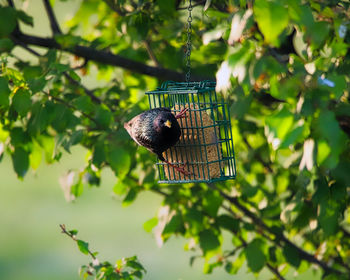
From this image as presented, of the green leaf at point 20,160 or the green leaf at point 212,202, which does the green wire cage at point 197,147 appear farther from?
the green leaf at point 20,160

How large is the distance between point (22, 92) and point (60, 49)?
2.78 feet

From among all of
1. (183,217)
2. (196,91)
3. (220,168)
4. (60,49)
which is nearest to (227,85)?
(196,91)

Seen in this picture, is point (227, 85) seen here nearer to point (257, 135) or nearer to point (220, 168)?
point (220, 168)

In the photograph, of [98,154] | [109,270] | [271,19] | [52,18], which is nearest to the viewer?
[271,19]

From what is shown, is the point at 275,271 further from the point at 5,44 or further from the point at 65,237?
the point at 65,237

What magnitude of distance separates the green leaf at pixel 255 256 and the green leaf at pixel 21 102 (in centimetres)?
163

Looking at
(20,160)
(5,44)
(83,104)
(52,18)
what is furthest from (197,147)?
(52,18)

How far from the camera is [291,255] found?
388 centimetres

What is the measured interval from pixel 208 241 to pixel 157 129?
1166 mm

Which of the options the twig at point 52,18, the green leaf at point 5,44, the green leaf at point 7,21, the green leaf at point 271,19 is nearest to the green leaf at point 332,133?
the green leaf at point 271,19

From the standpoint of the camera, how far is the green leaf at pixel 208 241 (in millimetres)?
3824

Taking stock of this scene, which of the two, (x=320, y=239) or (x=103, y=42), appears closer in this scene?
(x=103, y=42)

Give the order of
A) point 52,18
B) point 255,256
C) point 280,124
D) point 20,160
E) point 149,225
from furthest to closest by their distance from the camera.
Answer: point 52,18 → point 149,225 → point 255,256 → point 20,160 → point 280,124

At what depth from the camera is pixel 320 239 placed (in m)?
4.26
